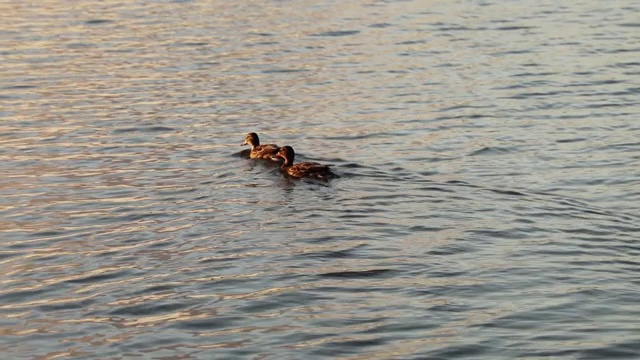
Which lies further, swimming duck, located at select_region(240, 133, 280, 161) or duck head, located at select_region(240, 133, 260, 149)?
duck head, located at select_region(240, 133, 260, 149)

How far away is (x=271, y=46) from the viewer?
3397 centimetres

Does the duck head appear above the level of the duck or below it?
above

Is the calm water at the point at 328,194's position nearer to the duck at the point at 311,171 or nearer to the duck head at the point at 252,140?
the duck at the point at 311,171

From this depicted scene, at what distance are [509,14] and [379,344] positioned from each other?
26466 mm

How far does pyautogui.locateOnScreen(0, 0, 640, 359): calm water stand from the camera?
1347 cm

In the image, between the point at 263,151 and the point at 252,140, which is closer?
the point at 263,151

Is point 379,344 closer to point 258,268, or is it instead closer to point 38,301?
point 258,268

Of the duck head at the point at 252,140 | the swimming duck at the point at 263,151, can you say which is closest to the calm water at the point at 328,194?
the swimming duck at the point at 263,151

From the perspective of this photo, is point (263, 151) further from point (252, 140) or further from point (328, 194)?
point (328, 194)

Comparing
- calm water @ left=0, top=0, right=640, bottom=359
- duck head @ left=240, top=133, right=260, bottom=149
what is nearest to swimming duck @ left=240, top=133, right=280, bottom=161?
duck head @ left=240, top=133, right=260, bottom=149

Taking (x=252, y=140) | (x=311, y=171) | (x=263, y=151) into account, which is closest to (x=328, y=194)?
(x=311, y=171)

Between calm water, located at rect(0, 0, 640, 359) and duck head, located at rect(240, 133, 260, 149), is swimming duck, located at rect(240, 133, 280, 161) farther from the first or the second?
calm water, located at rect(0, 0, 640, 359)

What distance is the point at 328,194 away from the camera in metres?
19.2

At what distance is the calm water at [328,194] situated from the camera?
13469mm
